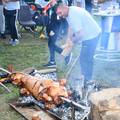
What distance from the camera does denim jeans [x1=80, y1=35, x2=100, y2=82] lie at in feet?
26.0

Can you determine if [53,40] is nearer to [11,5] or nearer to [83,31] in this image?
[83,31]

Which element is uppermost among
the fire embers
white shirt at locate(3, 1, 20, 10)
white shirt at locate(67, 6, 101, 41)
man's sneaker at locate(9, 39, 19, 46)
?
white shirt at locate(67, 6, 101, 41)

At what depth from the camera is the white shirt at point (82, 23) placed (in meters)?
7.36

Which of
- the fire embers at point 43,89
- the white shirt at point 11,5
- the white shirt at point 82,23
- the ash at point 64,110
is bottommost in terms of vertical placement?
the ash at point 64,110

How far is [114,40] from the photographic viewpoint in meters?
10.8

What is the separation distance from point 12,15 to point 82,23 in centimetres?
516

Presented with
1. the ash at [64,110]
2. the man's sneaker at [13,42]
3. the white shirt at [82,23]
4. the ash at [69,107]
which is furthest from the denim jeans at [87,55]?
the man's sneaker at [13,42]

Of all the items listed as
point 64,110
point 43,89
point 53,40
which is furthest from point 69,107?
point 53,40

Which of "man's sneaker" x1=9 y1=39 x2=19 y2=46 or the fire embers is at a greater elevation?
the fire embers

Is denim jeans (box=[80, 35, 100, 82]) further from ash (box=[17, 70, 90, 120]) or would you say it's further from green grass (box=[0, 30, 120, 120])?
ash (box=[17, 70, 90, 120])

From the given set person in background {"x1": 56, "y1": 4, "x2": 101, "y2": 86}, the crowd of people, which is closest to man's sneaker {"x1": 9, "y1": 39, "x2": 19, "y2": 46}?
the crowd of people

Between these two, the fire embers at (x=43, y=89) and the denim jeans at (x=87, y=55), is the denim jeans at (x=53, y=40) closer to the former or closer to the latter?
the denim jeans at (x=87, y=55)

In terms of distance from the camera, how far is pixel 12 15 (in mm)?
12258

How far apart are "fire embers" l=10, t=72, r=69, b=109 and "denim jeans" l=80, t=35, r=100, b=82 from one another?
1.26m
